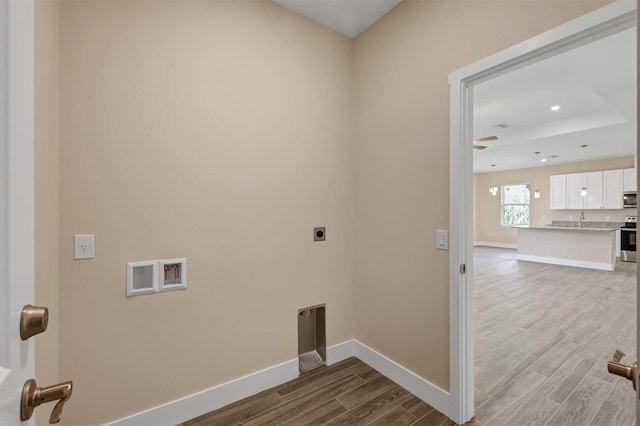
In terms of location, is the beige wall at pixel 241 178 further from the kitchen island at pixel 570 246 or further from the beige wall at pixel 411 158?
the kitchen island at pixel 570 246

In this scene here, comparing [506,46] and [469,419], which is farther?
[469,419]

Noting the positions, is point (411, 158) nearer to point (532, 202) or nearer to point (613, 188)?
point (613, 188)

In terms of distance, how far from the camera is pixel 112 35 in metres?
1.57

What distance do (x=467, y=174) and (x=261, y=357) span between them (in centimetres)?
191

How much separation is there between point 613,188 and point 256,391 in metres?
10.2

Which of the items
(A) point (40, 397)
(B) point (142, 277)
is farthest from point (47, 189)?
(A) point (40, 397)

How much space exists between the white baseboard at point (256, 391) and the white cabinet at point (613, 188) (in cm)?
917

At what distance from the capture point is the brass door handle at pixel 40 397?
523 millimetres

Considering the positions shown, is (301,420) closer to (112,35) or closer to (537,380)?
(537,380)

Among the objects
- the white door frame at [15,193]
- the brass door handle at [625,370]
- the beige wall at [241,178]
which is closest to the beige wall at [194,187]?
the beige wall at [241,178]

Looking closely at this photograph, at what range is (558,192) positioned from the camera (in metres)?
8.65

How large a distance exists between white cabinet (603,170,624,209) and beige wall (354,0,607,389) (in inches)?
355

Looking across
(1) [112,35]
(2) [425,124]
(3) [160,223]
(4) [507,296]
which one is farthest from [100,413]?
(4) [507,296]

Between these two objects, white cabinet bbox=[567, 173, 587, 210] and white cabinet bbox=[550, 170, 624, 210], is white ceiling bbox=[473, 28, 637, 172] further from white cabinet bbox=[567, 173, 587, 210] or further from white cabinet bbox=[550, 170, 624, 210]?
white cabinet bbox=[567, 173, 587, 210]
